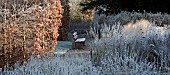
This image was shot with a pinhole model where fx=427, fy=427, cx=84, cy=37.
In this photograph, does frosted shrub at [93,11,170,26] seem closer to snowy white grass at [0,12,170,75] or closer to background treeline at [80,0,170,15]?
background treeline at [80,0,170,15]

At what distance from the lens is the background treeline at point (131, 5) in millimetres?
15134

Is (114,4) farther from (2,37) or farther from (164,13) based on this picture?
(2,37)

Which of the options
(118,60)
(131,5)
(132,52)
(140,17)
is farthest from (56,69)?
(131,5)

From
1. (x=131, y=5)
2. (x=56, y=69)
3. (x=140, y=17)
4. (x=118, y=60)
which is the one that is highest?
(x=131, y=5)

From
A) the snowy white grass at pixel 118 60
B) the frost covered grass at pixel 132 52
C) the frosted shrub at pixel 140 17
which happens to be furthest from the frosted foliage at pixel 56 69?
the frosted shrub at pixel 140 17

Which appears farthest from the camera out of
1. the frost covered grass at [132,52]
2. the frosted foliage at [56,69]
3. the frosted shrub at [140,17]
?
the frosted shrub at [140,17]

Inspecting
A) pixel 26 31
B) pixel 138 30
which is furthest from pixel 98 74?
pixel 26 31

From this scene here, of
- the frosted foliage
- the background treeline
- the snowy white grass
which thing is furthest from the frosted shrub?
the frosted foliage

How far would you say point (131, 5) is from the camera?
16.1m

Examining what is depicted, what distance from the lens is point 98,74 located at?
21.9 feet

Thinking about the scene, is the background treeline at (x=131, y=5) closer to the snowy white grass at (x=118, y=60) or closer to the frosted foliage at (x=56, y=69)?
the snowy white grass at (x=118, y=60)

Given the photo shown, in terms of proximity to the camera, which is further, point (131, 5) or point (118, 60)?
point (131, 5)

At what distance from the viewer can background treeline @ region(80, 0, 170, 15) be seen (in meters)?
15.1

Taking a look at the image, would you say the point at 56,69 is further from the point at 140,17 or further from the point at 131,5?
the point at 131,5
